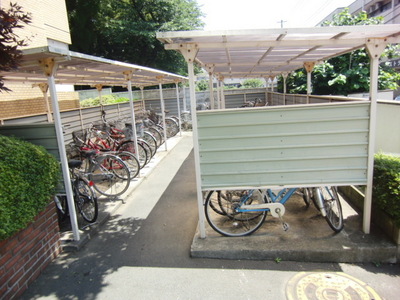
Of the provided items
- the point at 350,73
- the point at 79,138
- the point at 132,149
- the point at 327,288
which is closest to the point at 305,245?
the point at 327,288

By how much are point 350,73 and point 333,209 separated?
7723mm

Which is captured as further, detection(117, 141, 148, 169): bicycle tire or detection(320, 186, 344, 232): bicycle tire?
detection(117, 141, 148, 169): bicycle tire

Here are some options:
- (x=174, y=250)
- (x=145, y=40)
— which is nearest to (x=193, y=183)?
(x=174, y=250)

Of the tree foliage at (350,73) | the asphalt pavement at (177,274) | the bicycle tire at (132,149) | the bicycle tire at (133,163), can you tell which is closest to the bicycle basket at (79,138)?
the bicycle tire at (132,149)

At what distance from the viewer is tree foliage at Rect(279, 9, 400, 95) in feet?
31.6

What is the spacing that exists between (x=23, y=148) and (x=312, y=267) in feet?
11.7

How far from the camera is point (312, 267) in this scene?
3.16 m

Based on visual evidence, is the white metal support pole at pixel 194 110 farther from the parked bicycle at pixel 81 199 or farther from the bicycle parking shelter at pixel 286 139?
the parked bicycle at pixel 81 199

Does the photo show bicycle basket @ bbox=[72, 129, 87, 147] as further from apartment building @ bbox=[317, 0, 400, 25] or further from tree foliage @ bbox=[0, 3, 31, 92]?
apartment building @ bbox=[317, 0, 400, 25]

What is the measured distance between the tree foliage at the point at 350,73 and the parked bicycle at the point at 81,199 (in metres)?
8.64

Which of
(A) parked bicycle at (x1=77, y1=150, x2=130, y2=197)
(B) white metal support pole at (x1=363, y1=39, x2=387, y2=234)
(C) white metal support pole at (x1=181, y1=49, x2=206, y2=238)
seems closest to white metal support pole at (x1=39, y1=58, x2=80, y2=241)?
(A) parked bicycle at (x1=77, y1=150, x2=130, y2=197)

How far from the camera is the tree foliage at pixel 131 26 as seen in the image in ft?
69.6

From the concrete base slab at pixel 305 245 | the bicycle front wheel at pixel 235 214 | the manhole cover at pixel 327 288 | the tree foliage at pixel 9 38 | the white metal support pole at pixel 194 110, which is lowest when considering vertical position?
the manhole cover at pixel 327 288

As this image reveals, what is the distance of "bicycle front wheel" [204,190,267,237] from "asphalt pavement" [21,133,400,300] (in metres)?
0.40
